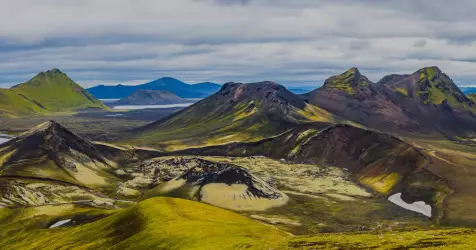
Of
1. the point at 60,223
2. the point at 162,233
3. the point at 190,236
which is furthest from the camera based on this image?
the point at 60,223

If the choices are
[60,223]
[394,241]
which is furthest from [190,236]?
[60,223]

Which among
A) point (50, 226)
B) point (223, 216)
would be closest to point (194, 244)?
point (223, 216)

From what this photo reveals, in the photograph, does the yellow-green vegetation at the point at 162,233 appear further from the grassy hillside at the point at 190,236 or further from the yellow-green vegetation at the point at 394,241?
the yellow-green vegetation at the point at 394,241

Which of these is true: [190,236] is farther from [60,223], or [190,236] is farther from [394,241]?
[60,223]

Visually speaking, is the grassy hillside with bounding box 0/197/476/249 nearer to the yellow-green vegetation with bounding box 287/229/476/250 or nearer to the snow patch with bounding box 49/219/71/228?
the yellow-green vegetation with bounding box 287/229/476/250

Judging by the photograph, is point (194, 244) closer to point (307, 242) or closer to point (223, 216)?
point (307, 242)
